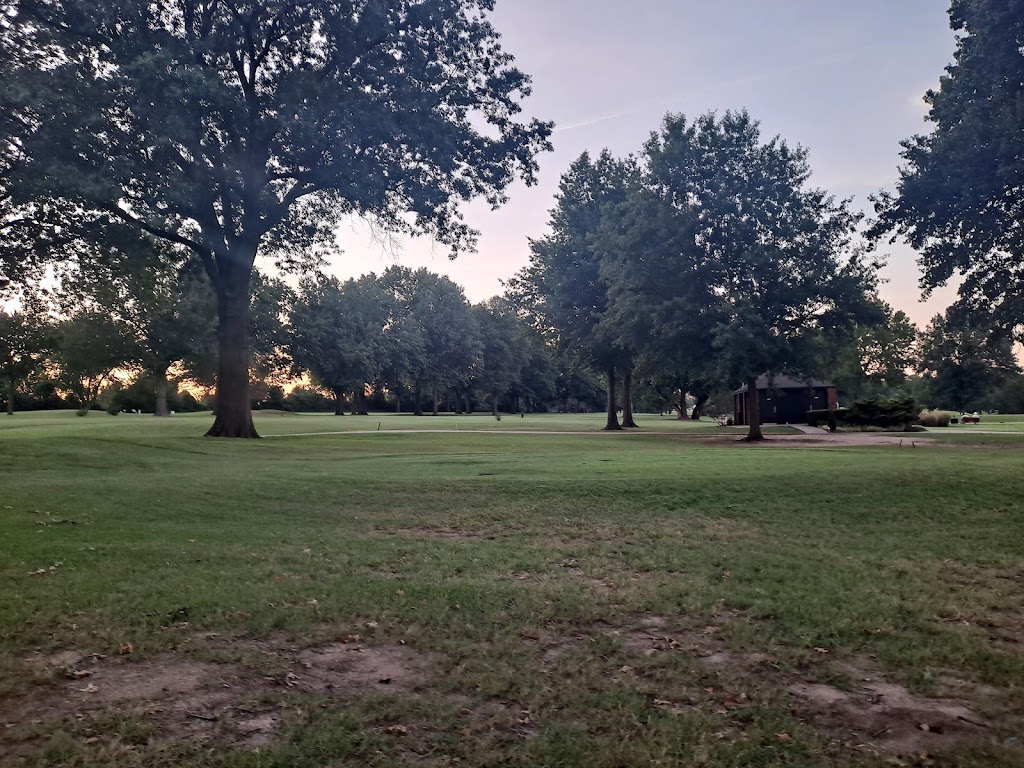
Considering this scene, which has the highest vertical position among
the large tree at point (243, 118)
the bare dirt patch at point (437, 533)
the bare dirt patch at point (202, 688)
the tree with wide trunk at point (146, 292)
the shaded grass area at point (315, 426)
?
the large tree at point (243, 118)

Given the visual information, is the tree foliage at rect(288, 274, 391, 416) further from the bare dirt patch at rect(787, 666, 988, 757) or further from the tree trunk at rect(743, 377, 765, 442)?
the bare dirt patch at rect(787, 666, 988, 757)

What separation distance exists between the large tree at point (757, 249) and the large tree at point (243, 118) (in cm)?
772

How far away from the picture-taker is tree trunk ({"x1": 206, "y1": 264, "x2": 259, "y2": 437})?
2467cm

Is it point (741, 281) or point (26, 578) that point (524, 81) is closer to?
point (741, 281)

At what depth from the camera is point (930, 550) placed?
8.29 metres

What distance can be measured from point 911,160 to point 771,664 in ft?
48.9

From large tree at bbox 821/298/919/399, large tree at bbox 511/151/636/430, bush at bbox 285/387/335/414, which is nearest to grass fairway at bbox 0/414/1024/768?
large tree at bbox 511/151/636/430

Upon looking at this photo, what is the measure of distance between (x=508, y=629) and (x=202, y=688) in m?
2.02

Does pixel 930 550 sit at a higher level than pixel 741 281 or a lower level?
lower

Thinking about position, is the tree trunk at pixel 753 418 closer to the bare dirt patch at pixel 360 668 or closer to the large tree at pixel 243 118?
the large tree at pixel 243 118

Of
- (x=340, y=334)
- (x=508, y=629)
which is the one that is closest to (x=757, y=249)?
(x=508, y=629)

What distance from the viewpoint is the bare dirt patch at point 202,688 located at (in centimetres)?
357

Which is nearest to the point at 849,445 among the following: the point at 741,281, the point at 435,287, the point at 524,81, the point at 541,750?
the point at 741,281

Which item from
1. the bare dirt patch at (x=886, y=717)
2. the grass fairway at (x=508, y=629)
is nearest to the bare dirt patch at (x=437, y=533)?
the grass fairway at (x=508, y=629)
